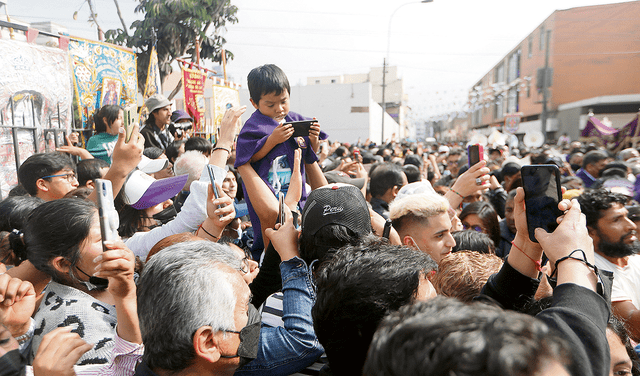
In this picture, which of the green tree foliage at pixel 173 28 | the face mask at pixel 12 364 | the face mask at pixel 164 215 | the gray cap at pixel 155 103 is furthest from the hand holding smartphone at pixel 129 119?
the green tree foliage at pixel 173 28

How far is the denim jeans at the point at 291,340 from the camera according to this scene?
1.49 metres

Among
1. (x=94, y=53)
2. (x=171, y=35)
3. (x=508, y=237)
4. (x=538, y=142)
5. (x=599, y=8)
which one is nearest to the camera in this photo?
(x=508, y=237)

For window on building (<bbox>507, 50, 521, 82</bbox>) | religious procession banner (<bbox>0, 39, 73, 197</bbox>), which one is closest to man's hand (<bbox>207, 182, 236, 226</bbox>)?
religious procession banner (<bbox>0, 39, 73, 197</bbox>)

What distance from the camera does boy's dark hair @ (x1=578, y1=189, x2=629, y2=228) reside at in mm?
3217

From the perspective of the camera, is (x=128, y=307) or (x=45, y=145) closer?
(x=128, y=307)

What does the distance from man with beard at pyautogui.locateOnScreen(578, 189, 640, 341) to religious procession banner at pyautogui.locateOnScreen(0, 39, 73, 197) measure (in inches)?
210

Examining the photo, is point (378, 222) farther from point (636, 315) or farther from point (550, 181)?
point (636, 315)

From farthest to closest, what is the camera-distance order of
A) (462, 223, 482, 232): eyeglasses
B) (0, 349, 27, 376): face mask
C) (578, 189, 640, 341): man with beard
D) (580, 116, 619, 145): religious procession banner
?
(580, 116, 619, 145): religious procession banner
(462, 223, 482, 232): eyeglasses
(578, 189, 640, 341): man with beard
(0, 349, 27, 376): face mask

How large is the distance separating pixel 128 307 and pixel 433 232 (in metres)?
1.79

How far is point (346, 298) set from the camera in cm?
123

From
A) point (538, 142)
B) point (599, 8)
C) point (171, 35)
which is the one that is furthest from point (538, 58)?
point (171, 35)

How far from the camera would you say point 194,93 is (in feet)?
28.3

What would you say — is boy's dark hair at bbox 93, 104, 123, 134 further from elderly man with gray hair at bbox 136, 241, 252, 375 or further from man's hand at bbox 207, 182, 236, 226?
elderly man with gray hair at bbox 136, 241, 252, 375

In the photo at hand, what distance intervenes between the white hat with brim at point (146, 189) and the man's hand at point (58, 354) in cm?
146
